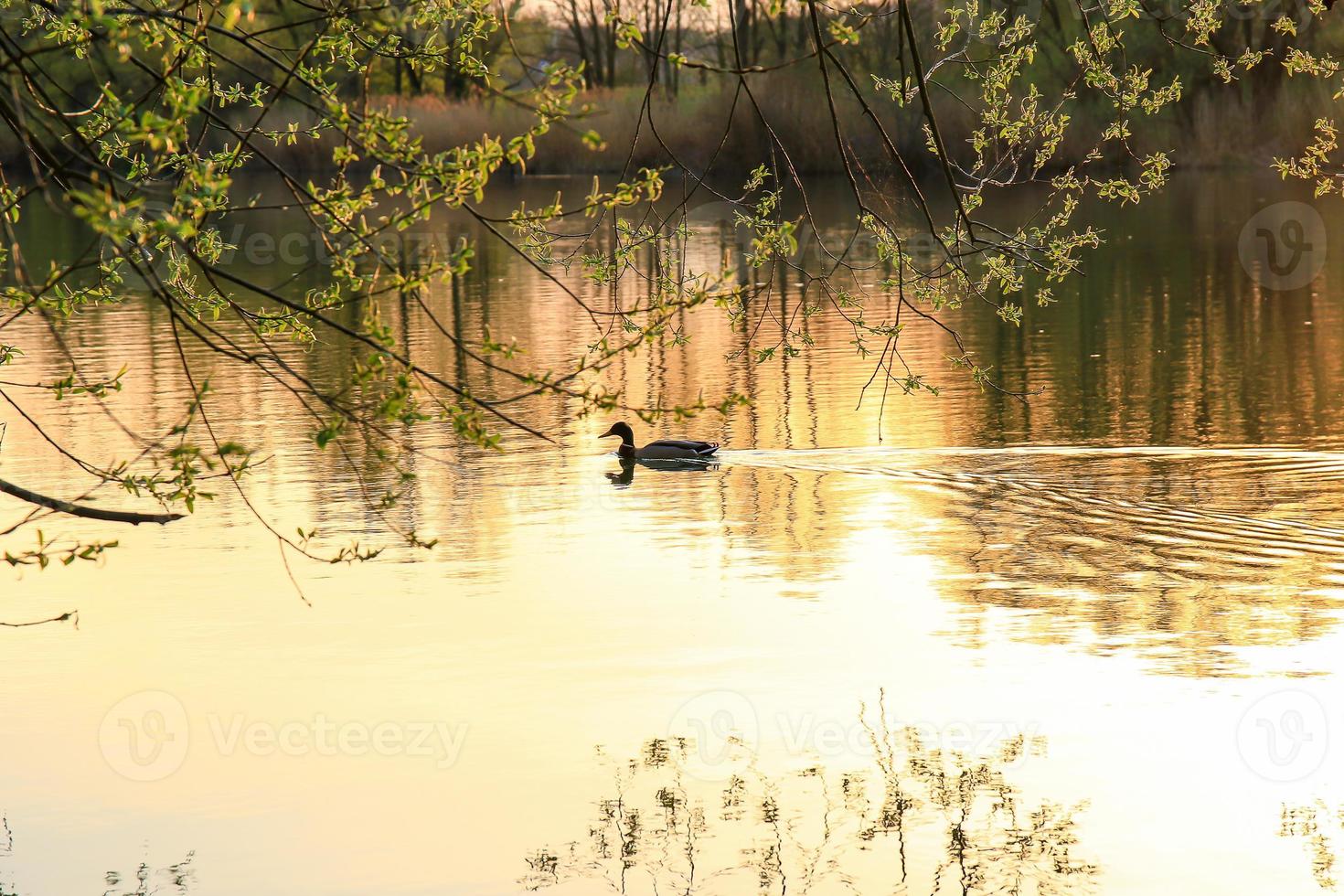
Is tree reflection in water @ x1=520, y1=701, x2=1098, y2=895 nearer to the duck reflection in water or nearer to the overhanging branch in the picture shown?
the overhanging branch

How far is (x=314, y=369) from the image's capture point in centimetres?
2231

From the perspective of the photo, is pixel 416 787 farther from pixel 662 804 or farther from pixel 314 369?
pixel 314 369

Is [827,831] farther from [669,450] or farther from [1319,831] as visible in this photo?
[669,450]

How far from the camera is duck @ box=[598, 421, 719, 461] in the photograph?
56.0 ft

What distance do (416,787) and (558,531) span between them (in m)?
5.58

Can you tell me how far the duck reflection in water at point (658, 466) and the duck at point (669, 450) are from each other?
0.15ft

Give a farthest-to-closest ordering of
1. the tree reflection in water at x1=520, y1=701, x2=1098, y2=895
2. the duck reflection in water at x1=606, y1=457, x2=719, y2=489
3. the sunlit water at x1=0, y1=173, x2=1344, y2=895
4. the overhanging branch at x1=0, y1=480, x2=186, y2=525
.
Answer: the duck reflection in water at x1=606, y1=457, x2=719, y2=489 → the sunlit water at x1=0, y1=173, x2=1344, y2=895 → the tree reflection in water at x1=520, y1=701, x2=1098, y2=895 → the overhanging branch at x1=0, y1=480, x2=186, y2=525

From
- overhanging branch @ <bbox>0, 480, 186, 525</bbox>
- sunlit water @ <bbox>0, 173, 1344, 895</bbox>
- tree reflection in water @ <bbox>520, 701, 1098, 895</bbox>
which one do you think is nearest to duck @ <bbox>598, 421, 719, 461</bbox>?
sunlit water @ <bbox>0, 173, 1344, 895</bbox>

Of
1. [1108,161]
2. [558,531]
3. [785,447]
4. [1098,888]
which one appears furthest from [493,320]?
[1108,161]

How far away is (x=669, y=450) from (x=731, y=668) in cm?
698

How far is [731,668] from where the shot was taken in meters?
10.3

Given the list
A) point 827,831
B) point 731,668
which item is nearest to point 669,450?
point 731,668

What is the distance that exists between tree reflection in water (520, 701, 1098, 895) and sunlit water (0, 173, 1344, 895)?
0.02 meters

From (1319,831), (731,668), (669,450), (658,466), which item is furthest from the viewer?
(658,466)
